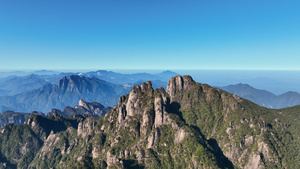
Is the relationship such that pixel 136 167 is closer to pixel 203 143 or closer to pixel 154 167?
pixel 154 167

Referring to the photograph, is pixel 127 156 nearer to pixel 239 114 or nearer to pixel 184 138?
pixel 184 138

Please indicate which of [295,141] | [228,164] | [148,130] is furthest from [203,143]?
[295,141]

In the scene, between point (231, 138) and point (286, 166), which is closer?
point (286, 166)

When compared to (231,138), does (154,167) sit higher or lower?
lower

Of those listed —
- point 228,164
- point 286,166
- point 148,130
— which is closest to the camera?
point 286,166

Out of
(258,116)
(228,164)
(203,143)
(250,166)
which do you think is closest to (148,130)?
(203,143)

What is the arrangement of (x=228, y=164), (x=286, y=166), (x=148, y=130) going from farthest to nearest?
(x=148, y=130), (x=228, y=164), (x=286, y=166)

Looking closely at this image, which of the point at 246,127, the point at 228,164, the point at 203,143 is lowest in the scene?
the point at 228,164

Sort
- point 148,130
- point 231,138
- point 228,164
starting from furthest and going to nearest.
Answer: point 148,130 → point 231,138 → point 228,164

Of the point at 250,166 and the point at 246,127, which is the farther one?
the point at 246,127
